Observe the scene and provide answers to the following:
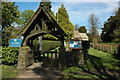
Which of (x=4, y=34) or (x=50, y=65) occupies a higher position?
(x=4, y=34)

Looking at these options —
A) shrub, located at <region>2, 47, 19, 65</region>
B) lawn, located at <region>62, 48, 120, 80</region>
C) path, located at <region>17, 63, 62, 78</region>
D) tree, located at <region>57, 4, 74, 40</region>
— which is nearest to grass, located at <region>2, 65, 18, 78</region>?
path, located at <region>17, 63, 62, 78</region>

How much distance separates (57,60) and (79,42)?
2.33 metres

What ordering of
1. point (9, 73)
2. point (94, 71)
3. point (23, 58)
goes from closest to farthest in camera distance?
point (9, 73) < point (94, 71) < point (23, 58)

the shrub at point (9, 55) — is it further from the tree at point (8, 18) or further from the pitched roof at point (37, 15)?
the tree at point (8, 18)

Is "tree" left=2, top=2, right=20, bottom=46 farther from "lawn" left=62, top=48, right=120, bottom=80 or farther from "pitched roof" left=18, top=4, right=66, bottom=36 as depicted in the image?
"lawn" left=62, top=48, right=120, bottom=80

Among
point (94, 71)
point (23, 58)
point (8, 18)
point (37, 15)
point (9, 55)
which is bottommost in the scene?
point (94, 71)

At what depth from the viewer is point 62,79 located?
6.80 meters

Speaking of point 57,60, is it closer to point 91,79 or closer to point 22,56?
point 22,56

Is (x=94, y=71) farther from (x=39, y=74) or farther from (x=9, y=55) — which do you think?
(x=9, y=55)

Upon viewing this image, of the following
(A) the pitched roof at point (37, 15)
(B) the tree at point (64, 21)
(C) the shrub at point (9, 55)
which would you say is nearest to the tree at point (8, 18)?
(C) the shrub at point (9, 55)

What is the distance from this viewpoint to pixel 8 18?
1248 cm

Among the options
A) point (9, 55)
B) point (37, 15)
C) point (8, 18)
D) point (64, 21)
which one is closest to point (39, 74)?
point (9, 55)

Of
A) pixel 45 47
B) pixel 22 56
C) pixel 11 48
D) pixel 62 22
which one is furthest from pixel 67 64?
pixel 62 22

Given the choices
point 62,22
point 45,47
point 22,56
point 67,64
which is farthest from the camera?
point 62,22
